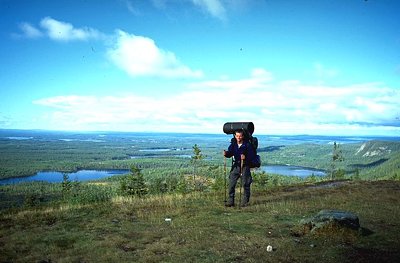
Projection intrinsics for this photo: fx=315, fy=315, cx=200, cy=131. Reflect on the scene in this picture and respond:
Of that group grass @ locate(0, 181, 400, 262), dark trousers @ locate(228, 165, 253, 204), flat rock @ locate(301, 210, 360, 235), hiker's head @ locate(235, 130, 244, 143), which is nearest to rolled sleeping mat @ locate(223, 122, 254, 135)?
hiker's head @ locate(235, 130, 244, 143)

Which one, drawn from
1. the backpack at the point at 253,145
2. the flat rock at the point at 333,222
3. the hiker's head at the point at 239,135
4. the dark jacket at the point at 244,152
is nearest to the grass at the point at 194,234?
the flat rock at the point at 333,222

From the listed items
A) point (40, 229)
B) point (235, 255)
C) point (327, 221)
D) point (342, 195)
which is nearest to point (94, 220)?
point (40, 229)

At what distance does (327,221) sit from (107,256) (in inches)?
282

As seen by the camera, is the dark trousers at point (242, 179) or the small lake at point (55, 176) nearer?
the dark trousers at point (242, 179)

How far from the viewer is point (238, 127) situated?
14750 mm

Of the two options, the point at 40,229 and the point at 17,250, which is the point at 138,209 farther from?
the point at 17,250

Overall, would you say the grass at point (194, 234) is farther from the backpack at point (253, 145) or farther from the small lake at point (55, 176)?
the small lake at point (55, 176)

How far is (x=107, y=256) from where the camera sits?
8.63m

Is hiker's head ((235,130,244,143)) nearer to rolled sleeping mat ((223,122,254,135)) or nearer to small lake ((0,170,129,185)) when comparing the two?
rolled sleeping mat ((223,122,254,135))

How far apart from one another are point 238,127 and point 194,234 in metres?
5.87

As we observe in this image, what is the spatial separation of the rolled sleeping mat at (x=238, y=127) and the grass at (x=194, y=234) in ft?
12.1

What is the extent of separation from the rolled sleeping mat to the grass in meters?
3.70

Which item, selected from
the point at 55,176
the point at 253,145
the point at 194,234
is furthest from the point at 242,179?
the point at 55,176

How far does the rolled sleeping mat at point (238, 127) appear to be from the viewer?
14531 millimetres
